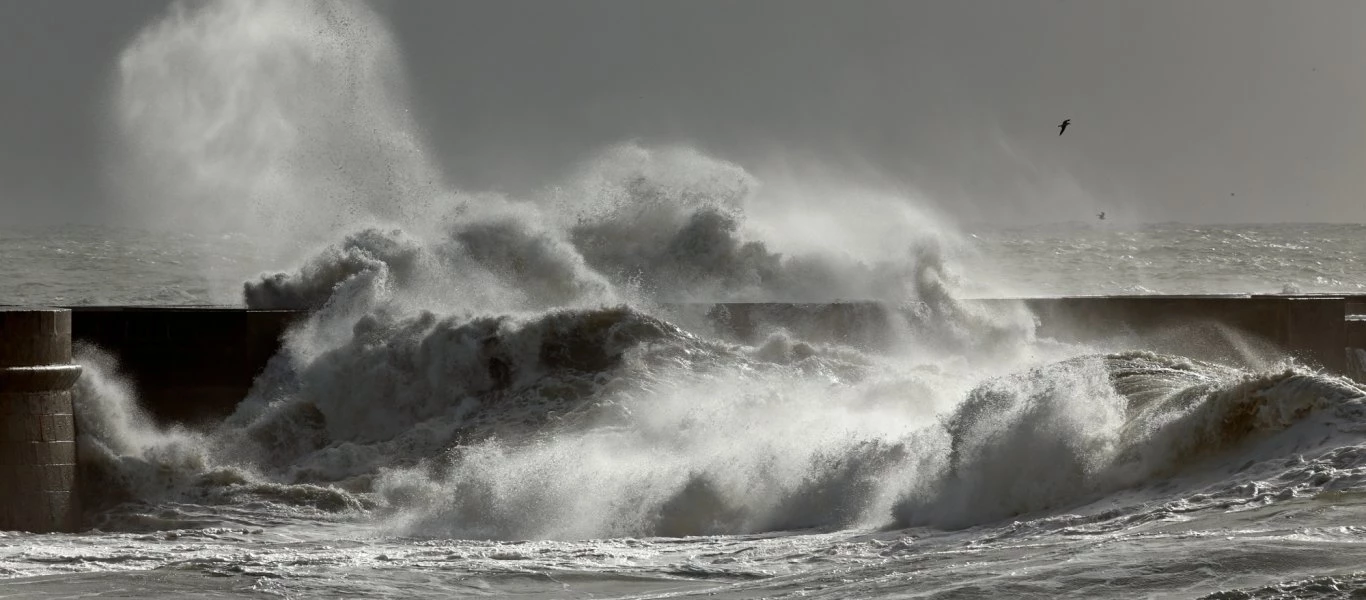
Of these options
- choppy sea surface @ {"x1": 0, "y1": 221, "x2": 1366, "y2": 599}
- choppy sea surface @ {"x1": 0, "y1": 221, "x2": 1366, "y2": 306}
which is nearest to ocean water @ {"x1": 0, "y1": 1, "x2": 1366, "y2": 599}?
choppy sea surface @ {"x1": 0, "y1": 221, "x2": 1366, "y2": 599}

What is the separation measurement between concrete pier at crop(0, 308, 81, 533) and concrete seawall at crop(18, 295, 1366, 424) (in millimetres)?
2018

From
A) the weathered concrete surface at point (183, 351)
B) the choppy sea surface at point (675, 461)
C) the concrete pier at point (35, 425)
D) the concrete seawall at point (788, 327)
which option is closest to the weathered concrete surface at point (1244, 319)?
the concrete seawall at point (788, 327)

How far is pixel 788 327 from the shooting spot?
13.2m

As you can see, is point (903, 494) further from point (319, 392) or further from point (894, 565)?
point (319, 392)

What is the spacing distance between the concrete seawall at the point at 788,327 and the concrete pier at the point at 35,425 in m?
2.02

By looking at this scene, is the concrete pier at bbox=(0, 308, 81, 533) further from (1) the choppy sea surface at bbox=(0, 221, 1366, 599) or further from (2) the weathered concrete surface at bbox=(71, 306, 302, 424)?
(2) the weathered concrete surface at bbox=(71, 306, 302, 424)

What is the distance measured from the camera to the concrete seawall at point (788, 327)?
12.4 meters

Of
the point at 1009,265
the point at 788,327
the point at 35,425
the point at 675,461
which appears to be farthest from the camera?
the point at 1009,265

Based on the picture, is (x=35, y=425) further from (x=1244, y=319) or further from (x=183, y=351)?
(x=1244, y=319)

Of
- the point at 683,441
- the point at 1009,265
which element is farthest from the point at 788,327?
the point at 1009,265

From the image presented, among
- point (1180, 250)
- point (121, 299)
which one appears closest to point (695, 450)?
point (121, 299)

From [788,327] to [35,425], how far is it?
5647 mm

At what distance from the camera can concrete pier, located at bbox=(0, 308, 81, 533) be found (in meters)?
9.73

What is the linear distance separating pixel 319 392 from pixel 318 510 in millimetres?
2251
